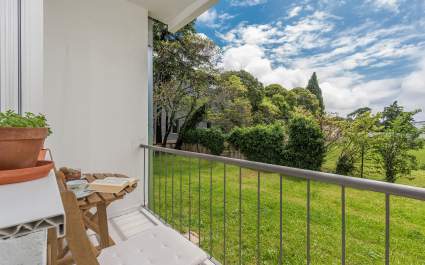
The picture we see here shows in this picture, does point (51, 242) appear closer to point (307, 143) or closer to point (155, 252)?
point (155, 252)

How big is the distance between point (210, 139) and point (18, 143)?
8389 millimetres

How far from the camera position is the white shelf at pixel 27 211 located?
0.31 m

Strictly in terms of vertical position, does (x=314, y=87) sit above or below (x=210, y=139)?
above

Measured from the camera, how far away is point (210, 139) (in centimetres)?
891

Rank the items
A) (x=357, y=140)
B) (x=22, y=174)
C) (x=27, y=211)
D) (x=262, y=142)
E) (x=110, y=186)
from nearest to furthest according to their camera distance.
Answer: (x=27, y=211), (x=22, y=174), (x=110, y=186), (x=357, y=140), (x=262, y=142)

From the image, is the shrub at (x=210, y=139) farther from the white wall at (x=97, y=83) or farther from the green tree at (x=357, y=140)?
the white wall at (x=97, y=83)

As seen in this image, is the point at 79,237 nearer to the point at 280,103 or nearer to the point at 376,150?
the point at 376,150

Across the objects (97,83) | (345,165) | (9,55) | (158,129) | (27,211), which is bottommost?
(345,165)

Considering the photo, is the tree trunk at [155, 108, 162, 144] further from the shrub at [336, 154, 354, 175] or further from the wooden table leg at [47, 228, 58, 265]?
the wooden table leg at [47, 228, 58, 265]

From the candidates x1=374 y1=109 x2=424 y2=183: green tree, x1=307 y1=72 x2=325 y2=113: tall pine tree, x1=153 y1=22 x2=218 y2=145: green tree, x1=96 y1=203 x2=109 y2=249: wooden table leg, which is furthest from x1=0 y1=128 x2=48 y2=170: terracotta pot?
x1=307 y1=72 x2=325 y2=113: tall pine tree

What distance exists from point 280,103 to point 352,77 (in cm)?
318

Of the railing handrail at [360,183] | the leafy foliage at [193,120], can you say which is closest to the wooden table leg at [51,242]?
the railing handrail at [360,183]

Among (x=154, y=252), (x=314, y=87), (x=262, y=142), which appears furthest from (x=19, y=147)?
(x=314, y=87)

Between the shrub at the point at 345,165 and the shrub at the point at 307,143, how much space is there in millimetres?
642
